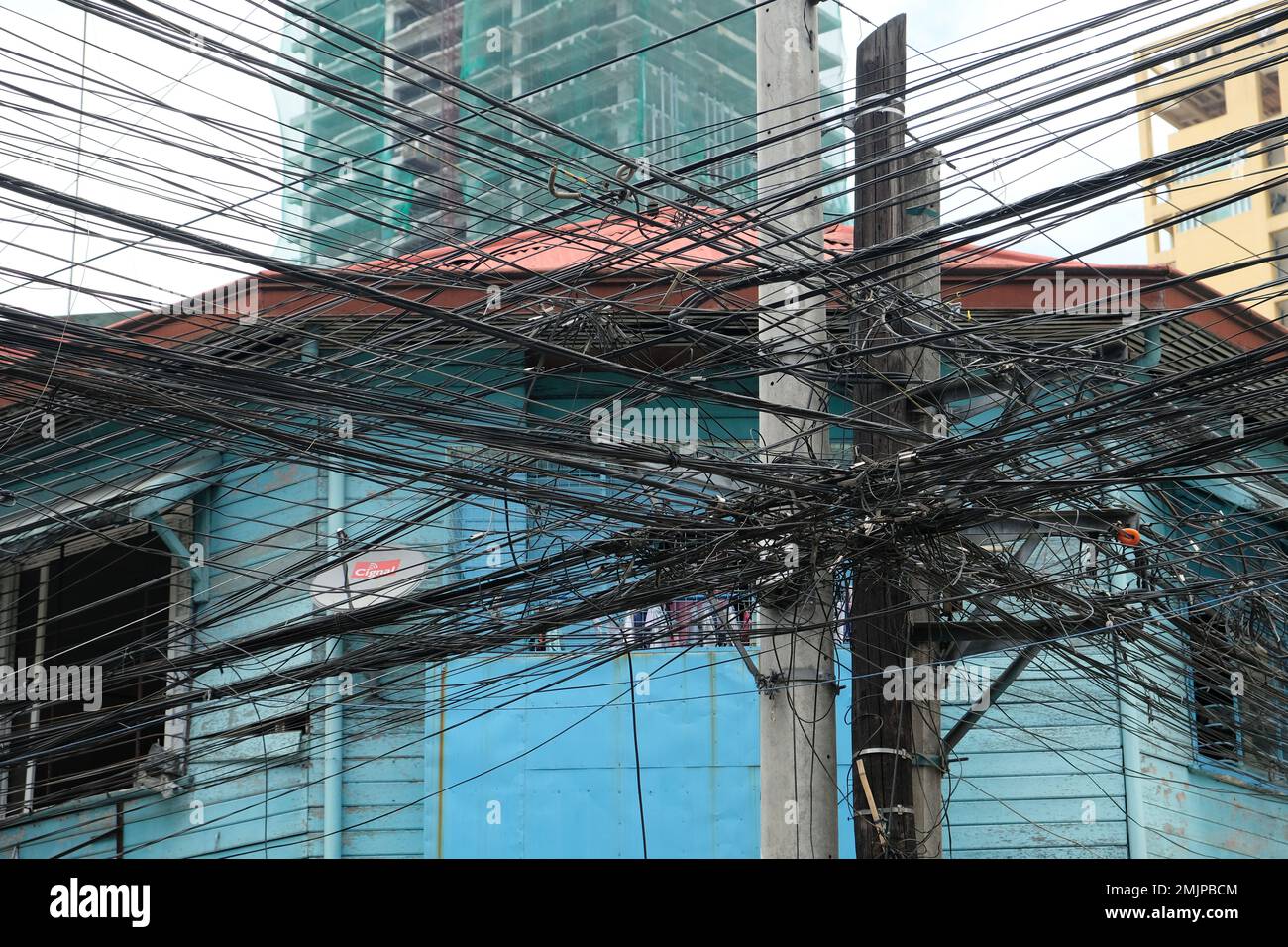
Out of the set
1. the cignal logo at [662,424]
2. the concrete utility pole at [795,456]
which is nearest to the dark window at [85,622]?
the cignal logo at [662,424]

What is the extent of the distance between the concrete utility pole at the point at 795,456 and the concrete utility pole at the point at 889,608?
224mm

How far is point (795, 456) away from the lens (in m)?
5.29

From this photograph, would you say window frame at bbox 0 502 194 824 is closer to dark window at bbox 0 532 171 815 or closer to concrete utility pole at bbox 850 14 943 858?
dark window at bbox 0 532 171 815

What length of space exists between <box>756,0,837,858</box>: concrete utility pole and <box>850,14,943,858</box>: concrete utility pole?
0.22 m

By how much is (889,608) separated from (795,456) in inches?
29.9

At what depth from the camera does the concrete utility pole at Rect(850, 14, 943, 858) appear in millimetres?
5398

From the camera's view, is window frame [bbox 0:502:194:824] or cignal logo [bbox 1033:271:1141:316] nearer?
cignal logo [bbox 1033:271:1141:316]

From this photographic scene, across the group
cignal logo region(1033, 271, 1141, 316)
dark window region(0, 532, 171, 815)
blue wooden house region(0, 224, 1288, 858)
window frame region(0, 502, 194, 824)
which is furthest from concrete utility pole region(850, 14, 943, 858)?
dark window region(0, 532, 171, 815)

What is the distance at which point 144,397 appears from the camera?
4.60 metres

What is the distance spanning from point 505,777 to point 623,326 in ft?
10.7

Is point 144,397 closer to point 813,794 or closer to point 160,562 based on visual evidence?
point 813,794

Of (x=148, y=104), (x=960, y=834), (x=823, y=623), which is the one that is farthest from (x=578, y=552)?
(x=960, y=834)

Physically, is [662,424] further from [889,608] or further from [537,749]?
[889,608]

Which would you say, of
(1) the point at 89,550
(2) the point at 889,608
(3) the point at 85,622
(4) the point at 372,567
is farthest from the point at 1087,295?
(3) the point at 85,622
